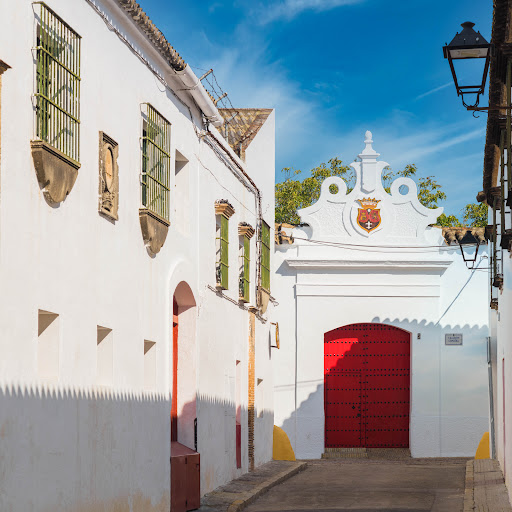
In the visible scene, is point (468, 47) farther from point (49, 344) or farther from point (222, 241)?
point (222, 241)

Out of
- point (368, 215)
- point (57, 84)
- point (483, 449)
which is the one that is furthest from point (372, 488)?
point (57, 84)

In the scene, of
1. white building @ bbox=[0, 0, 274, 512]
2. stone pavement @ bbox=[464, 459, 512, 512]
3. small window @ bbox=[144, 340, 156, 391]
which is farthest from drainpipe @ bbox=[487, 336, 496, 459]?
small window @ bbox=[144, 340, 156, 391]

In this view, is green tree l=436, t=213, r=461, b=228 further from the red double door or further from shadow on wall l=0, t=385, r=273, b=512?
shadow on wall l=0, t=385, r=273, b=512

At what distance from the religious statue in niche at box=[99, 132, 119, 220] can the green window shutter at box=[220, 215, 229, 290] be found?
17.8ft

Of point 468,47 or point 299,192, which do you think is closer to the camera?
point 468,47

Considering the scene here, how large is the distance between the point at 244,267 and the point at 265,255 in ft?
7.63

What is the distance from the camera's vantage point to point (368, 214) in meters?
23.1

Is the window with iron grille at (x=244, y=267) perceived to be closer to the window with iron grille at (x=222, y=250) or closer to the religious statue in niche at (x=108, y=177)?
the window with iron grille at (x=222, y=250)

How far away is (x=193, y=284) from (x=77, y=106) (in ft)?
16.8

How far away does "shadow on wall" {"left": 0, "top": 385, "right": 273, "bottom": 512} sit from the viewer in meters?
7.55

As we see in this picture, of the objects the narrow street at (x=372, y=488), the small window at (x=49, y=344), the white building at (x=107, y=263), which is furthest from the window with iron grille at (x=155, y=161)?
the narrow street at (x=372, y=488)

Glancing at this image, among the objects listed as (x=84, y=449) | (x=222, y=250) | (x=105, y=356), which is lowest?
(x=84, y=449)

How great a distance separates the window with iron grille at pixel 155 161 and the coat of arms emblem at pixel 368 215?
36.5 feet

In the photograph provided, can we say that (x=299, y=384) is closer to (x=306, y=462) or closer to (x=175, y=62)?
(x=306, y=462)
